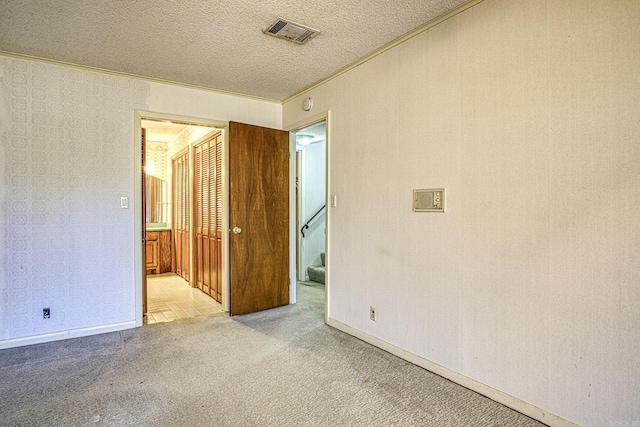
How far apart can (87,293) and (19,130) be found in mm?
1569

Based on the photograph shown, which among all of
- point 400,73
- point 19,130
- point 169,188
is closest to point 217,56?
point 400,73

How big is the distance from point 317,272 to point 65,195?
137 inches

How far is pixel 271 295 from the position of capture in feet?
13.4

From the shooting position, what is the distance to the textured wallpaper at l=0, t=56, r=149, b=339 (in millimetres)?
2971

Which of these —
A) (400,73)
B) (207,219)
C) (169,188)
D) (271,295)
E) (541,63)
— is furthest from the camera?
(169,188)

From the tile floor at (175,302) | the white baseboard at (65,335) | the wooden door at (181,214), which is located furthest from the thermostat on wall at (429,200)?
the wooden door at (181,214)

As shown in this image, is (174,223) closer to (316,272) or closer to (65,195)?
(316,272)

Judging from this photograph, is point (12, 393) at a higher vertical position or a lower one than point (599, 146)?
lower

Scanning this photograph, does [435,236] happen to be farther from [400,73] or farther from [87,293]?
[87,293]

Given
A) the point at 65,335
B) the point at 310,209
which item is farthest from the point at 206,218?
the point at 65,335

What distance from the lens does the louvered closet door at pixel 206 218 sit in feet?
14.6

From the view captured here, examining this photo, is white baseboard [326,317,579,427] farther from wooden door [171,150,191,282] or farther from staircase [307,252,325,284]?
wooden door [171,150,191,282]

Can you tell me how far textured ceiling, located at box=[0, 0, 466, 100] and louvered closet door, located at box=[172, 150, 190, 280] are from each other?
2.55 meters

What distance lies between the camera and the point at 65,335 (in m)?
3.16
